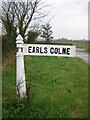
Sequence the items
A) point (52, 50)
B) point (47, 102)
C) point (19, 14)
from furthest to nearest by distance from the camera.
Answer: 1. point (19, 14)
2. point (52, 50)
3. point (47, 102)

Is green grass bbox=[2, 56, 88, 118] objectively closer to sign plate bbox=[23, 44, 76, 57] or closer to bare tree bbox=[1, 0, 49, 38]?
sign plate bbox=[23, 44, 76, 57]

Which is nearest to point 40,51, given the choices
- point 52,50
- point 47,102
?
point 52,50

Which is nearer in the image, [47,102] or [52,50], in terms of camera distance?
[47,102]

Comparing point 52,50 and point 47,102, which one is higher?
point 52,50

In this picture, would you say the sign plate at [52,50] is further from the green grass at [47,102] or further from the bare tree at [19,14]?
the bare tree at [19,14]

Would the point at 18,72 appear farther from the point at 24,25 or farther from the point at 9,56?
the point at 24,25

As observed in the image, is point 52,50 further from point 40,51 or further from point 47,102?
point 47,102

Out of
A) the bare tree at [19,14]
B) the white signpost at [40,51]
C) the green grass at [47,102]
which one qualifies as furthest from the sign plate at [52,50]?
the bare tree at [19,14]

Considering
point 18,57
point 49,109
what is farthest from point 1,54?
point 49,109

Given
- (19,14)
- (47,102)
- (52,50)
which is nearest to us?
(47,102)

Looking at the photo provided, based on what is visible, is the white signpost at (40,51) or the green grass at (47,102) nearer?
the green grass at (47,102)

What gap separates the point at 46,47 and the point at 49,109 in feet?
4.76

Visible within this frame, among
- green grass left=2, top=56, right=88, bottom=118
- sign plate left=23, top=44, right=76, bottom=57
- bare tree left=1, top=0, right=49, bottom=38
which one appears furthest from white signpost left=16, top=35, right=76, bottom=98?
bare tree left=1, top=0, right=49, bottom=38

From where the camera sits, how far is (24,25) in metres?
24.2
